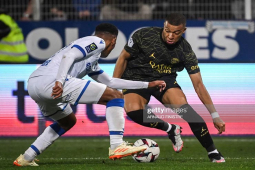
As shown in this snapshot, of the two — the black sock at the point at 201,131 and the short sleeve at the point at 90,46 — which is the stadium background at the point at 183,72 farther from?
the short sleeve at the point at 90,46

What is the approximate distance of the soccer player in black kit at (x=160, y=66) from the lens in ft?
25.5

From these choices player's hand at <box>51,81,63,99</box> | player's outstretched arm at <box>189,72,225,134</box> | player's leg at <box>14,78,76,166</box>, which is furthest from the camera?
player's outstretched arm at <box>189,72,225,134</box>

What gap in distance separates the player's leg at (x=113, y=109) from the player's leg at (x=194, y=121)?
1.13 meters

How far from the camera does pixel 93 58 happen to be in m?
6.75

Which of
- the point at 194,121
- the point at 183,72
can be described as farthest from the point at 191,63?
the point at 183,72

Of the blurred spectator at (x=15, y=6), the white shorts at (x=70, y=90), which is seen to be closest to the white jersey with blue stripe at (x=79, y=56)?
the white shorts at (x=70, y=90)

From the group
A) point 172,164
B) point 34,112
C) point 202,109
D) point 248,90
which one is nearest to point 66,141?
point 34,112

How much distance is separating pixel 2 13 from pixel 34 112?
3568 millimetres

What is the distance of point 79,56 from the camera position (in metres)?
6.47

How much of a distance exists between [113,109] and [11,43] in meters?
7.66

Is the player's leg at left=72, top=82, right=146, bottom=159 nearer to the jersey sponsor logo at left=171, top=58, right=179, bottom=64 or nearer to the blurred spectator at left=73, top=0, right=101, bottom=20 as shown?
the jersey sponsor logo at left=171, top=58, right=179, bottom=64

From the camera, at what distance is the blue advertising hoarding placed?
1385cm

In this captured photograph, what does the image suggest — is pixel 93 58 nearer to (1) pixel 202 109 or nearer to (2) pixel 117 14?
(1) pixel 202 109

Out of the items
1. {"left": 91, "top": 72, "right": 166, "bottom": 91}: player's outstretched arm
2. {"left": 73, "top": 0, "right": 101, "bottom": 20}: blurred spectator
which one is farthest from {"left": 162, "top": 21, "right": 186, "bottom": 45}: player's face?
{"left": 73, "top": 0, "right": 101, "bottom": 20}: blurred spectator
